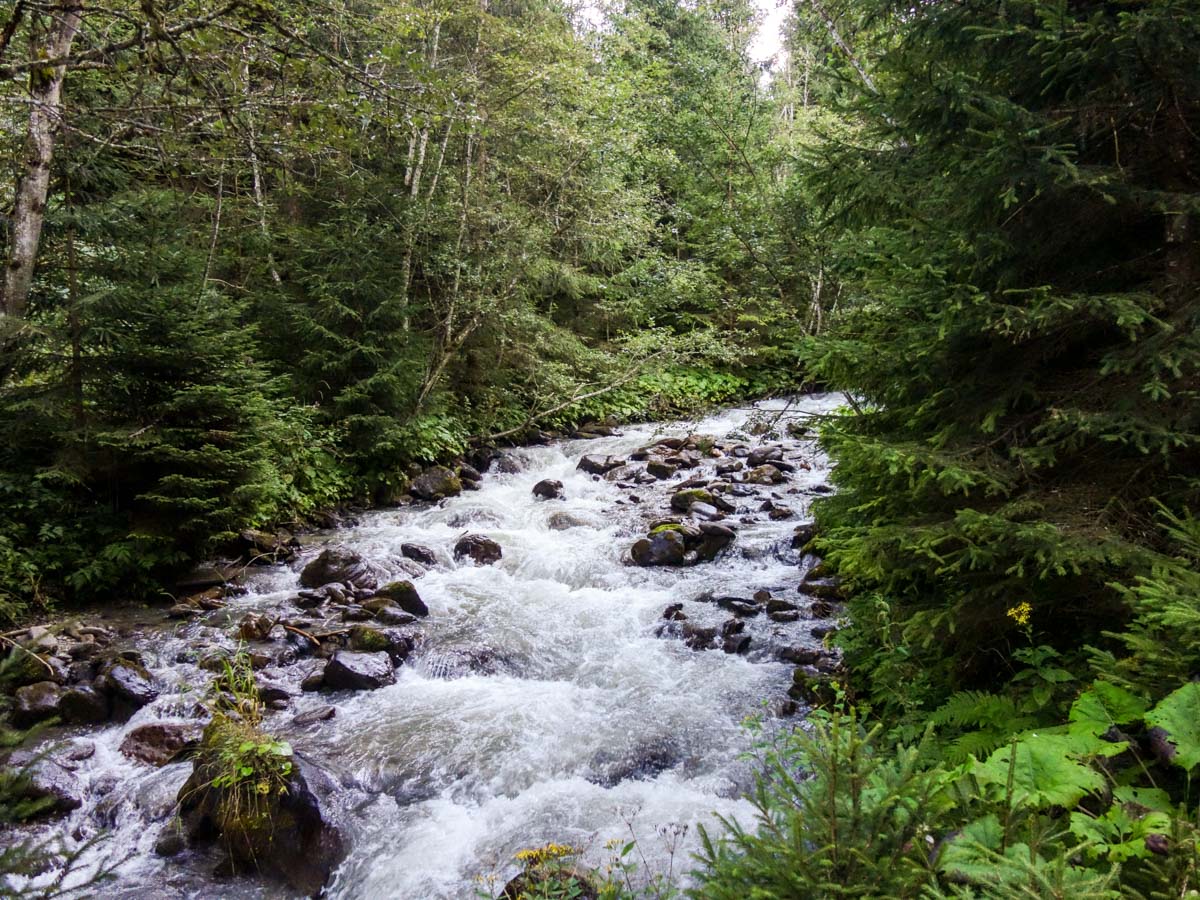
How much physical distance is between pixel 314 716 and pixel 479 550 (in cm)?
369

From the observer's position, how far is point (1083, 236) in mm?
3434

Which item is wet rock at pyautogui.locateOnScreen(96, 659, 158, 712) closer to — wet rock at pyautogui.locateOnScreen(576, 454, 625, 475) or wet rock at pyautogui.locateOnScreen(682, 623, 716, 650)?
wet rock at pyautogui.locateOnScreen(682, 623, 716, 650)

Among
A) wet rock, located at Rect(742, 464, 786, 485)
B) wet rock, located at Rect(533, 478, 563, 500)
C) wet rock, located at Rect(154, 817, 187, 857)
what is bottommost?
wet rock, located at Rect(154, 817, 187, 857)

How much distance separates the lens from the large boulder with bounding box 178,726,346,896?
390 cm

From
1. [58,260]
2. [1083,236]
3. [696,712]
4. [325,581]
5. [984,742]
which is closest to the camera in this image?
[984,742]

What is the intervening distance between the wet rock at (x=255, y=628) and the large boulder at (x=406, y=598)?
1.17m

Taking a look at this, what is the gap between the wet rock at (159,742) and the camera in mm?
4738

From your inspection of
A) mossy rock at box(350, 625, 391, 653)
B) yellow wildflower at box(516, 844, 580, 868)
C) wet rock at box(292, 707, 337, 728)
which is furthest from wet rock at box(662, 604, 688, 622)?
wet rock at box(292, 707, 337, 728)

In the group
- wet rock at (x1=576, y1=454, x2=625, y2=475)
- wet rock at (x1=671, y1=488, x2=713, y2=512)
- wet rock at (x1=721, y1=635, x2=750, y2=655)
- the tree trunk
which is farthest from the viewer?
wet rock at (x1=576, y1=454, x2=625, y2=475)

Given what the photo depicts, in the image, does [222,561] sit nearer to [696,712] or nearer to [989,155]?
[696,712]

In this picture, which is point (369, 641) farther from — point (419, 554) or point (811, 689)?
point (811, 689)

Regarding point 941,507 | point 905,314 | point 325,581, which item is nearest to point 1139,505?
point 941,507

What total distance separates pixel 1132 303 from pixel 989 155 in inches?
34.8

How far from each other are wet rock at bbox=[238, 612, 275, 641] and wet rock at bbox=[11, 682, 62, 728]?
4.81 ft
